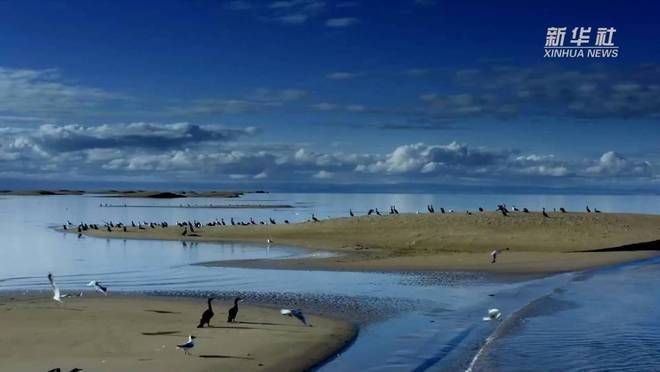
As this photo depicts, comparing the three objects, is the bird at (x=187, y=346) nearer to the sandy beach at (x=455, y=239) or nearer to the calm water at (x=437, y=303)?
the calm water at (x=437, y=303)

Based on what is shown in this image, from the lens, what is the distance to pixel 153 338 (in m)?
16.7

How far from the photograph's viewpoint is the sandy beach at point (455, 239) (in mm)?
35594

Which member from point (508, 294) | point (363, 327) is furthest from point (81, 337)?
point (508, 294)

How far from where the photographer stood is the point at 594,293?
24797 millimetres

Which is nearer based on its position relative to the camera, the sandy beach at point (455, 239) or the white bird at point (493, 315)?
the white bird at point (493, 315)

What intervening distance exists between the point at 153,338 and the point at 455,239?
31.5m

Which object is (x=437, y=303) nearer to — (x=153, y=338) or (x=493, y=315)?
(x=493, y=315)

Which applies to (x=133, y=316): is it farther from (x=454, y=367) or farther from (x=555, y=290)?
(x=555, y=290)

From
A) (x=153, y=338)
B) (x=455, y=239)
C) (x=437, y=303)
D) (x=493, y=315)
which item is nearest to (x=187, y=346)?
(x=153, y=338)

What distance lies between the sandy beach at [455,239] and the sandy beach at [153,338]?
14191 millimetres

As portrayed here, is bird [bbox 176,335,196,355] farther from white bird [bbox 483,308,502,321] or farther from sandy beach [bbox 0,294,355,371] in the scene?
white bird [bbox 483,308,502,321]

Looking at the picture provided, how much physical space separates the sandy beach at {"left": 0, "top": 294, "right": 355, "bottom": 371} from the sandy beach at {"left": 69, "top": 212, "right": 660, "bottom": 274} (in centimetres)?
1419

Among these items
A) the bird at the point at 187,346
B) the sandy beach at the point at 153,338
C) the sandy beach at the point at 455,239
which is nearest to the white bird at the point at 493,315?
the sandy beach at the point at 153,338

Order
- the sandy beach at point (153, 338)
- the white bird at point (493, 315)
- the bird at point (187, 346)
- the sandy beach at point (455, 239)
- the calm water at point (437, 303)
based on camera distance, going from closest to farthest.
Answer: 1. the sandy beach at point (153, 338)
2. the bird at point (187, 346)
3. the calm water at point (437, 303)
4. the white bird at point (493, 315)
5. the sandy beach at point (455, 239)
